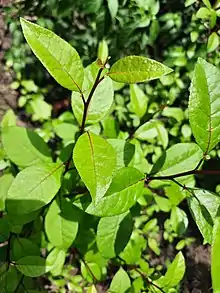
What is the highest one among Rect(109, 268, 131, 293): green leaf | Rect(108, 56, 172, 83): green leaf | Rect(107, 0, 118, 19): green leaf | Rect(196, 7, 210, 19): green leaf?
Rect(108, 56, 172, 83): green leaf

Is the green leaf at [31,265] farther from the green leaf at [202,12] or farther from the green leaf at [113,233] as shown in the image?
the green leaf at [202,12]

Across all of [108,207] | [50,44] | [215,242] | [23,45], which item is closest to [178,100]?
[23,45]

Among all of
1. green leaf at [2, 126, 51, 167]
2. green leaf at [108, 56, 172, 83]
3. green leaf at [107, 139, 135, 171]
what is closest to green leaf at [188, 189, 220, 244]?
green leaf at [107, 139, 135, 171]

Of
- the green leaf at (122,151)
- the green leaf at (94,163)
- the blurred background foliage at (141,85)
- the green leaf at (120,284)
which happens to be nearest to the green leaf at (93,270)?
the blurred background foliage at (141,85)

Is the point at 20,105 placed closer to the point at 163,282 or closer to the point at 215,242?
the point at 163,282

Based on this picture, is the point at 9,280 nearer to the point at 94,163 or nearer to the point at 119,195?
the point at 119,195

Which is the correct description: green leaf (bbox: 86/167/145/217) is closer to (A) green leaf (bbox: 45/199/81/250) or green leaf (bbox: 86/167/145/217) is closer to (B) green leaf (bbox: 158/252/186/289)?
(A) green leaf (bbox: 45/199/81/250)
